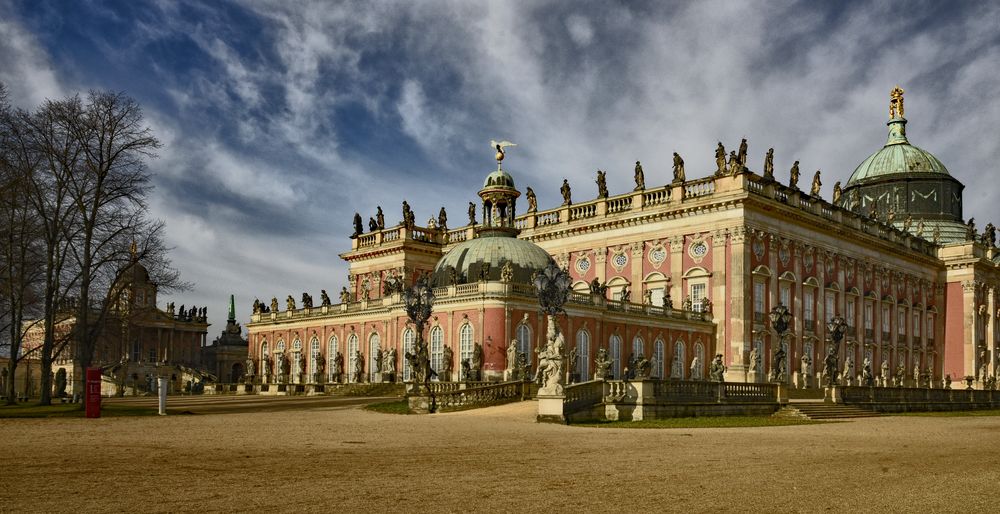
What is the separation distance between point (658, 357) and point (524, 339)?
1028 cm

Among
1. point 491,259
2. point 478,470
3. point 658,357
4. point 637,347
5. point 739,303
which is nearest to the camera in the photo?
point 478,470

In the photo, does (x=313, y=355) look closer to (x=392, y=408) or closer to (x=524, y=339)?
(x=524, y=339)

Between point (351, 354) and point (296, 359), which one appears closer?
point (351, 354)

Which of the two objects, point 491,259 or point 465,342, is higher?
point 491,259

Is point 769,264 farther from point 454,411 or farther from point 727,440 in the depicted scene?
point 727,440

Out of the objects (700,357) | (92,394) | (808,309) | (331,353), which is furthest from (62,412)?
(808,309)

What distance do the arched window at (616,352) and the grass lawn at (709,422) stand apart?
61.3 feet

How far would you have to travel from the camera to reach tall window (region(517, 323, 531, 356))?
4769 cm

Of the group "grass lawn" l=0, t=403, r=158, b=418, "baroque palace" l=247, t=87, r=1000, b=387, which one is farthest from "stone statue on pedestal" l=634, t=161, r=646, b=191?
"grass lawn" l=0, t=403, r=158, b=418

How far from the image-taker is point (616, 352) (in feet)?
171

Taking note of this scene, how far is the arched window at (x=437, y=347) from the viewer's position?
164 ft

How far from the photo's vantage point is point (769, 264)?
56.2 metres

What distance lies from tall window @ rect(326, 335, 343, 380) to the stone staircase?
101 ft

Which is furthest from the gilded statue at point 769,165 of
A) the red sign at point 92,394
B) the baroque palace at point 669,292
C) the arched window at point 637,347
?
the red sign at point 92,394
